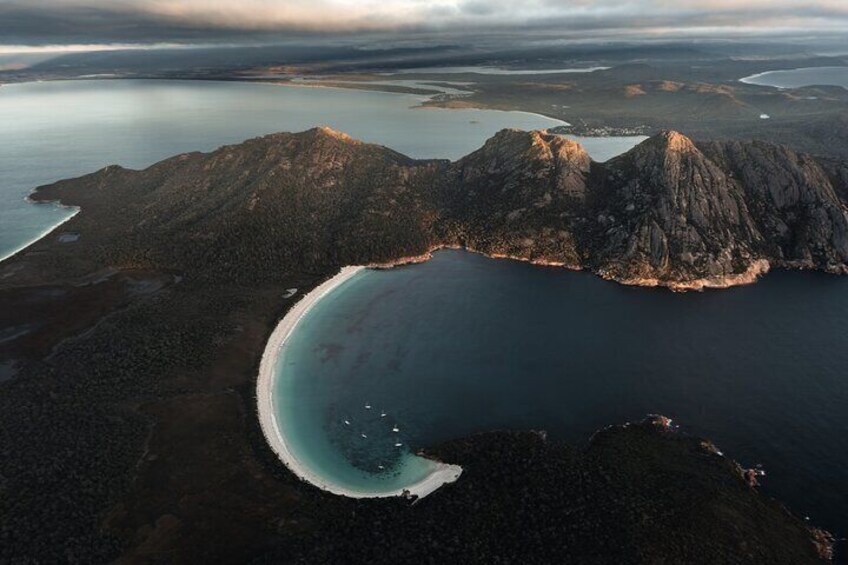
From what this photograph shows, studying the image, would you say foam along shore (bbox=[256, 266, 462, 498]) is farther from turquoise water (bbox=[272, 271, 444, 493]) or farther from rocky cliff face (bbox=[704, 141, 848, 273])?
rocky cliff face (bbox=[704, 141, 848, 273])

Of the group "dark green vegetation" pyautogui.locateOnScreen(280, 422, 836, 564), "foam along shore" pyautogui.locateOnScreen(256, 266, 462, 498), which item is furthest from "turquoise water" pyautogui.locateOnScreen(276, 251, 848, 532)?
"dark green vegetation" pyautogui.locateOnScreen(280, 422, 836, 564)

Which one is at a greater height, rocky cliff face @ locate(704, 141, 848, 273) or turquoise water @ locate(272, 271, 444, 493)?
rocky cliff face @ locate(704, 141, 848, 273)

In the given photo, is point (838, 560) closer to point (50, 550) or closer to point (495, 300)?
point (495, 300)

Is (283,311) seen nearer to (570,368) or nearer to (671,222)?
(570,368)

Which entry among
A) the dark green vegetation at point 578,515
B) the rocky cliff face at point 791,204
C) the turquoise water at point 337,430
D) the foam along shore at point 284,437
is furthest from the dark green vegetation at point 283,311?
the turquoise water at point 337,430

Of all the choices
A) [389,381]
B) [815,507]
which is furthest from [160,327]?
[815,507]
